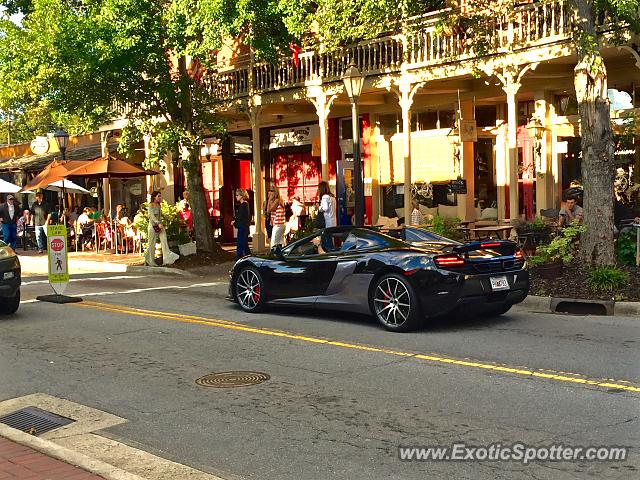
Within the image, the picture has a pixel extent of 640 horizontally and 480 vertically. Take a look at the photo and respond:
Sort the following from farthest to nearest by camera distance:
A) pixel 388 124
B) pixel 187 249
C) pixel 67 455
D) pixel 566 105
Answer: pixel 388 124
pixel 187 249
pixel 566 105
pixel 67 455

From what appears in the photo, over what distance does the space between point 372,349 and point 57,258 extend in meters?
7.53

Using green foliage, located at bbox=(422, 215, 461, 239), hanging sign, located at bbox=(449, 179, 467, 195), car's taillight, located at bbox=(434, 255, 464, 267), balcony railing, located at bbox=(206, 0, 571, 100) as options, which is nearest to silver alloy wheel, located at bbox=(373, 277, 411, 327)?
car's taillight, located at bbox=(434, 255, 464, 267)

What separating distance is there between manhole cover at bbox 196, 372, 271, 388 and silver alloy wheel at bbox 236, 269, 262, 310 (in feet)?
12.6

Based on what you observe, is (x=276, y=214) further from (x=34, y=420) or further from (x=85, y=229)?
(x=34, y=420)

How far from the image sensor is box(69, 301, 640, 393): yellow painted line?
22.4 feet

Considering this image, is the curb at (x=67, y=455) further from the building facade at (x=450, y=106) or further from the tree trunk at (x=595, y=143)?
the building facade at (x=450, y=106)

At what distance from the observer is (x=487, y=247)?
31.8 feet

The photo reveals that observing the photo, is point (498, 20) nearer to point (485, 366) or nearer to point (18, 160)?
point (485, 366)

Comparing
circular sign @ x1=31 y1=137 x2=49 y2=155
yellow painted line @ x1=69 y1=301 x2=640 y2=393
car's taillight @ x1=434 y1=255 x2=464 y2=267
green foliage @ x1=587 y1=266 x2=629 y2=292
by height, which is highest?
circular sign @ x1=31 y1=137 x2=49 y2=155

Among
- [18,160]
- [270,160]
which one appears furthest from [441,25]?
[18,160]

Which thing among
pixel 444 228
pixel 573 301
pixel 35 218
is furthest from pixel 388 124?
pixel 573 301

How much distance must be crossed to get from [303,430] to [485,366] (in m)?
2.56

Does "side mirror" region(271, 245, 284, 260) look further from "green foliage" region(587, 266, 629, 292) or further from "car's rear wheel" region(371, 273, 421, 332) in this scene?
"green foliage" region(587, 266, 629, 292)

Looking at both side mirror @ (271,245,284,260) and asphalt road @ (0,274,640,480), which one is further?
side mirror @ (271,245,284,260)
